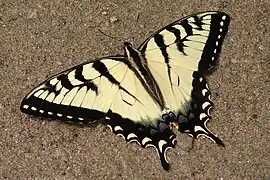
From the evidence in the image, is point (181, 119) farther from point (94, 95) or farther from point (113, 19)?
point (113, 19)

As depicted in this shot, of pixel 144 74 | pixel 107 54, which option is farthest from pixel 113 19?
pixel 144 74

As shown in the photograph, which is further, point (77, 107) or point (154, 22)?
point (154, 22)

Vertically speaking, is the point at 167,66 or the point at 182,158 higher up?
the point at 167,66

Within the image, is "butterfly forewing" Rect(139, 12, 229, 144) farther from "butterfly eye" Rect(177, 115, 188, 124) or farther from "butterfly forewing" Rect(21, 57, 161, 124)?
"butterfly forewing" Rect(21, 57, 161, 124)

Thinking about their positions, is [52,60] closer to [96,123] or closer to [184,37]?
[96,123]

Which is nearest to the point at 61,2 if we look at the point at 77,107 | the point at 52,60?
the point at 52,60

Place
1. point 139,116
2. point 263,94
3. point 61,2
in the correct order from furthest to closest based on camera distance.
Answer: point 61,2
point 263,94
point 139,116
